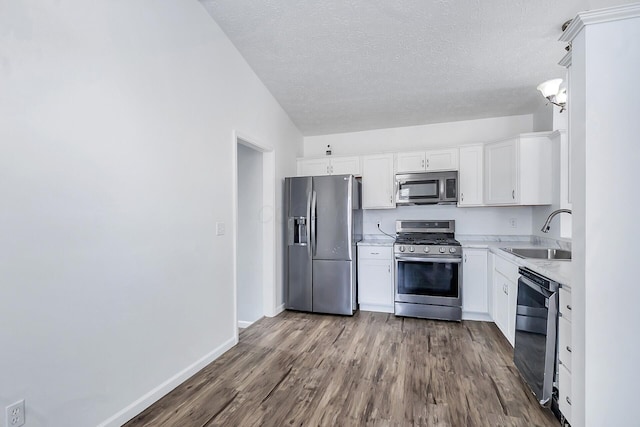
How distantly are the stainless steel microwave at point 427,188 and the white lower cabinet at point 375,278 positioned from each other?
708mm

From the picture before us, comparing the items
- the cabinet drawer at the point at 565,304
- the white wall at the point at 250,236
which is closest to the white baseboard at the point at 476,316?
the cabinet drawer at the point at 565,304

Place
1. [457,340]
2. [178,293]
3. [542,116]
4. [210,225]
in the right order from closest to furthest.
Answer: [178,293] → [210,225] → [457,340] → [542,116]

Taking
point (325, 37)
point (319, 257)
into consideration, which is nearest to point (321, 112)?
point (325, 37)

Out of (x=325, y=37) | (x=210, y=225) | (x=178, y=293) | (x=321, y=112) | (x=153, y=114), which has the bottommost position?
(x=178, y=293)

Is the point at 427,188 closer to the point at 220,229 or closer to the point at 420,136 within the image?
the point at 420,136

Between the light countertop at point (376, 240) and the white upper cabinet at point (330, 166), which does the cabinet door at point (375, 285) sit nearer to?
the light countertop at point (376, 240)

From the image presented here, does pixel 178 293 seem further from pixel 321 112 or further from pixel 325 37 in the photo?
pixel 321 112

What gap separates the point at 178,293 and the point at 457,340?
2.65 meters

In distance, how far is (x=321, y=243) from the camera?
12.9 ft

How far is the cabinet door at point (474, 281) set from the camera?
3.60m

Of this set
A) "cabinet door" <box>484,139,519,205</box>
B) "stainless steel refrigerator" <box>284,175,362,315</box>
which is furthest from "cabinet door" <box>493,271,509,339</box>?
"stainless steel refrigerator" <box>284,175,362,315</box>

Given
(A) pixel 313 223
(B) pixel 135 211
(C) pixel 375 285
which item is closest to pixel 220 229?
(B) pixel 135 211

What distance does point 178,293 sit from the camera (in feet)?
7.63

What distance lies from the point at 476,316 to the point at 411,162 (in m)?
2.04
